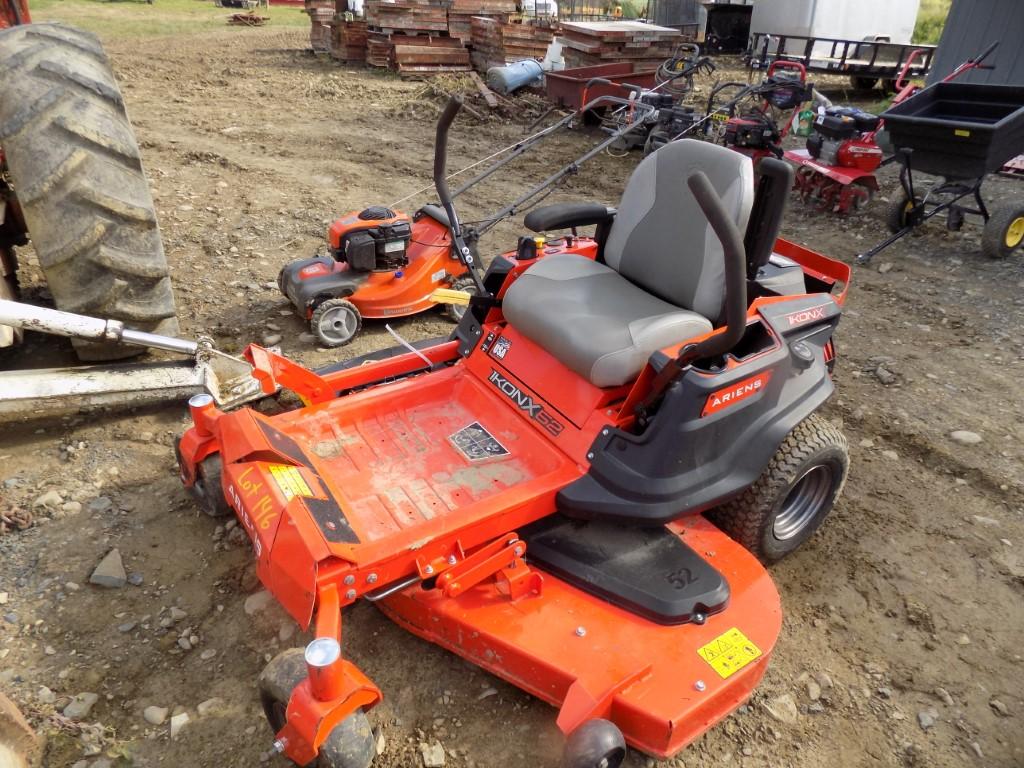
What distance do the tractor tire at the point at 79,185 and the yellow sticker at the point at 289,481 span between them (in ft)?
4.22

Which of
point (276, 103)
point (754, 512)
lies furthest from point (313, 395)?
point (276, 103)

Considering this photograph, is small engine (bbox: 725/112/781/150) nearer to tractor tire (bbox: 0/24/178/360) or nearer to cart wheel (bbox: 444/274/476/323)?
cart wheel (bbox: 444/274/476/323)

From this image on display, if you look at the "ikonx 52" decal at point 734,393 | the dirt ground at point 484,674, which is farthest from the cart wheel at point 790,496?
the "ikonx 52" decal at point 734,393

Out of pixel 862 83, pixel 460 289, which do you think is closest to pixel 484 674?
pixel 460 289

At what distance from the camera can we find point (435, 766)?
2.30 meters

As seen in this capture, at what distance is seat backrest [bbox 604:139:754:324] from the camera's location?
114 inches

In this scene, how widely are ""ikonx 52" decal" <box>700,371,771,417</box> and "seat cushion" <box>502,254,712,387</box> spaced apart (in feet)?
0.98

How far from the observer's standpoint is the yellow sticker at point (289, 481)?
7.85 ft

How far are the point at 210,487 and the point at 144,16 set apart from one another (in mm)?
19597

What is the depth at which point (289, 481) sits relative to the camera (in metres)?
2.45

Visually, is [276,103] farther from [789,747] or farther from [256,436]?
[789,747]

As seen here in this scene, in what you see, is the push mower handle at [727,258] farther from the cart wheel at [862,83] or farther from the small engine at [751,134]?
the cart wheel at [862,83]

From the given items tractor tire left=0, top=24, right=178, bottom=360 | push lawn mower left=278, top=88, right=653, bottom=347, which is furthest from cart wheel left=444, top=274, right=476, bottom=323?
tractor tire left=0, top=24, right=178, bottom=360

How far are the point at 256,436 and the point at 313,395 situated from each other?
0.62 m
